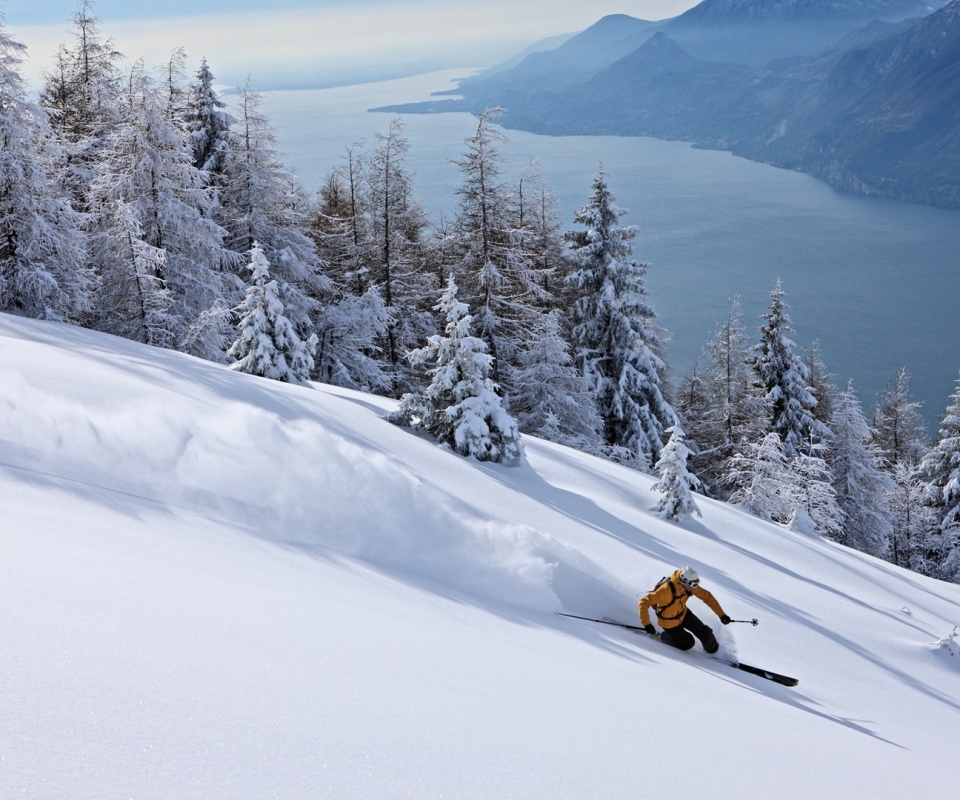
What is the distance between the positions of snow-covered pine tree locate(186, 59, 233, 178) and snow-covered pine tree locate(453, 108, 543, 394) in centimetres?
967

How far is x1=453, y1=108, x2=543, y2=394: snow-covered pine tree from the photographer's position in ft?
82.9

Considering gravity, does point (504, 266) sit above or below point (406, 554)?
above

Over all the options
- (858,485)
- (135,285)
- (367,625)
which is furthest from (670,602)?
(858,485)

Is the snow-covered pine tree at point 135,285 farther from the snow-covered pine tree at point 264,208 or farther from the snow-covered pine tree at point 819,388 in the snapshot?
the snow-covered pine tree at point 819,388

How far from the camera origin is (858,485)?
34000 mm

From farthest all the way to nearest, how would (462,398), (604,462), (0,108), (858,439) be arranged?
(858,439)
(0,108)
(604,462)
(462,398)

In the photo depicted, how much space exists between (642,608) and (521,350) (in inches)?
809

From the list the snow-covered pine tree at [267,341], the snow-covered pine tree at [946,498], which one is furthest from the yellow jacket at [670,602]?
the snow-covered pine tree at [946,498]

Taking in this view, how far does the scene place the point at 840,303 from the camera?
9394 centimetres

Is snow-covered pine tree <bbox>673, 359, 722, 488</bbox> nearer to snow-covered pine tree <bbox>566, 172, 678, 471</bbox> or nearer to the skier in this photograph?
snow-covered pine tree <bbox>566, 172, 678, 471</bbox>

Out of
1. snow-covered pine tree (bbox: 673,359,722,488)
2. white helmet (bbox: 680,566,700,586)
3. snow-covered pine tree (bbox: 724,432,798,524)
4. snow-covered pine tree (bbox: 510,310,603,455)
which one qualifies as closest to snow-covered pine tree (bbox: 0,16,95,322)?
snow-covered pine tree (bbox: 510,310,603,455)

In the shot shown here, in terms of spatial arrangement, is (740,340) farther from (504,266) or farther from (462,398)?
(462,398)

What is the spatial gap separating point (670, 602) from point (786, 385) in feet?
92.0

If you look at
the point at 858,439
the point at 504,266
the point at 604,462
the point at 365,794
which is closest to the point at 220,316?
the point at 504,266
